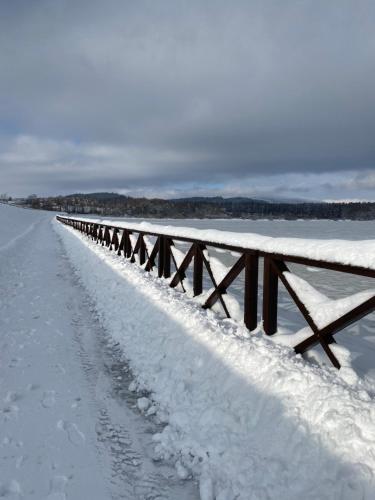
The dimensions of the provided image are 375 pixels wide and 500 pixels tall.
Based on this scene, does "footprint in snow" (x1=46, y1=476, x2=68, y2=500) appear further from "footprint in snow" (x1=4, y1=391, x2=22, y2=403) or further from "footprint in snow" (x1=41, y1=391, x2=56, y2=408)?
"footprint in snow" (x1=4, y1=391, x2=22, y2=403)

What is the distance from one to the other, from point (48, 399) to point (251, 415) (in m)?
2.00

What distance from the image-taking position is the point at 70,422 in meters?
3.23

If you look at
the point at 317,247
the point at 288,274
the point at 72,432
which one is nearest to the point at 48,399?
the point at 72,432

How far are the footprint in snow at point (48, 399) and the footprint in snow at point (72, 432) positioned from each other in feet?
1.10

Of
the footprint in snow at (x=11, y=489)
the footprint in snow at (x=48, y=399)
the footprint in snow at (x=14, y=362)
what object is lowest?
the footprint in snow at (x=11, y=489)

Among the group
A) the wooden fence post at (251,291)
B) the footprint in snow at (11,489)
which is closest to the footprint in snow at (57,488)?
the footprint in snow at (11,489)

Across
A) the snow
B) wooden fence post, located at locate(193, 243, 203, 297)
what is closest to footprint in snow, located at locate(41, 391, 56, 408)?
the snow

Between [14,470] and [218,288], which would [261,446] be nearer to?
[14,470]

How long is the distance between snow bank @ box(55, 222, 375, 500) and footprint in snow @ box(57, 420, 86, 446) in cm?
63

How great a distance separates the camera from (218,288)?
5445 mm

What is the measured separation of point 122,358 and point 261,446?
2441 millimetres

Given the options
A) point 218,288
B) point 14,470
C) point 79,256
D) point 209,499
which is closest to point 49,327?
point 218,288

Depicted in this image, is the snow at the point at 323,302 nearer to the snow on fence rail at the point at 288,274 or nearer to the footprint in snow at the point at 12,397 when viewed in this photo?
the snow on fence rail at the point at 288,274

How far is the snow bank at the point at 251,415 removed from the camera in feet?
7.74
